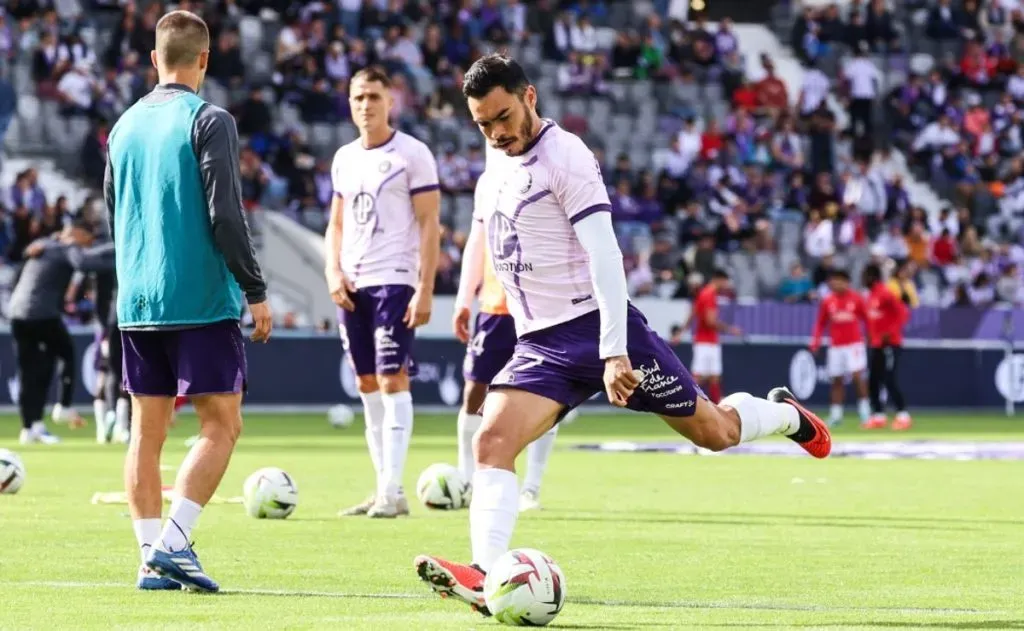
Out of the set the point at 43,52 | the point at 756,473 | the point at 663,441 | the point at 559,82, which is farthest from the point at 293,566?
the point at 559,82

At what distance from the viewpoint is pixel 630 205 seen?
3403 centimetres

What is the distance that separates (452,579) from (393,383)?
15.4 ft

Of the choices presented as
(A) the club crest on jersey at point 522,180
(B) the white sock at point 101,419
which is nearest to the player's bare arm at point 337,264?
(A) the club crest on jersey at point 522,180

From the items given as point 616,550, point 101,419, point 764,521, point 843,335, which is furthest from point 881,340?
point 616,550

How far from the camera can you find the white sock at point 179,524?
26.4ft

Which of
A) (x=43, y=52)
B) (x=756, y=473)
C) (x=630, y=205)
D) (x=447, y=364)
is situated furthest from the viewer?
(x=630, y=205)

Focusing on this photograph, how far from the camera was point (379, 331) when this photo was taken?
1185cm

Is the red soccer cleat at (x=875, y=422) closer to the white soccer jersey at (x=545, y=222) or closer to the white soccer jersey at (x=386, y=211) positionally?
the white soccer jersey at (x=386, y=211)

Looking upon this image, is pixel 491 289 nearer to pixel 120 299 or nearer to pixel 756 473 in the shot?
pixel 120 299

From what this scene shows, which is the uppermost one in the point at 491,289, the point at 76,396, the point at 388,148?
the point at 388,148

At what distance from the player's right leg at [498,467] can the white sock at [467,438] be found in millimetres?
4652

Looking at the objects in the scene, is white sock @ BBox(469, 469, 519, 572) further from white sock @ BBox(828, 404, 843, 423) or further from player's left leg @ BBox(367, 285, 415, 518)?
white sock @ BBox(828, 404, 843, 423)

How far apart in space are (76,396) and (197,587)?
1860 cm

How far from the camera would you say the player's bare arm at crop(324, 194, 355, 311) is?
12.0 meters
